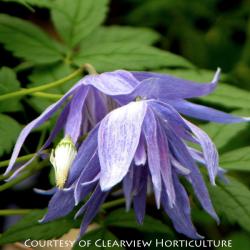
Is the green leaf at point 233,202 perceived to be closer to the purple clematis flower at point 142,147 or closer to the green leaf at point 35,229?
the purple clematis flower at point 142,147

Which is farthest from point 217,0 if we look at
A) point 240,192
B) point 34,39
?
point 240,192

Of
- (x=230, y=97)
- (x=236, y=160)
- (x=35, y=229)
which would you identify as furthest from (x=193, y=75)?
(x=35, y=229)

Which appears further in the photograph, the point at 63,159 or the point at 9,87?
the point at 9,87

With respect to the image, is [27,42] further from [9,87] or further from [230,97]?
[230,97]

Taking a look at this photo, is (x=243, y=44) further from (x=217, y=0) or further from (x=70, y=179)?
(x=70, y=179)

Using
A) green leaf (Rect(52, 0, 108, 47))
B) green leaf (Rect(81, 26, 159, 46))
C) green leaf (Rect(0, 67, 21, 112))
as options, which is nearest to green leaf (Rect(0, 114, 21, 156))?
green leaf (Rect(0, 67, 21, 112))

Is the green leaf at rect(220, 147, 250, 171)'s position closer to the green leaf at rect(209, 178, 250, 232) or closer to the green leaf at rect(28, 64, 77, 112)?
the green leaf at rect(209, 178, 250, 232)
